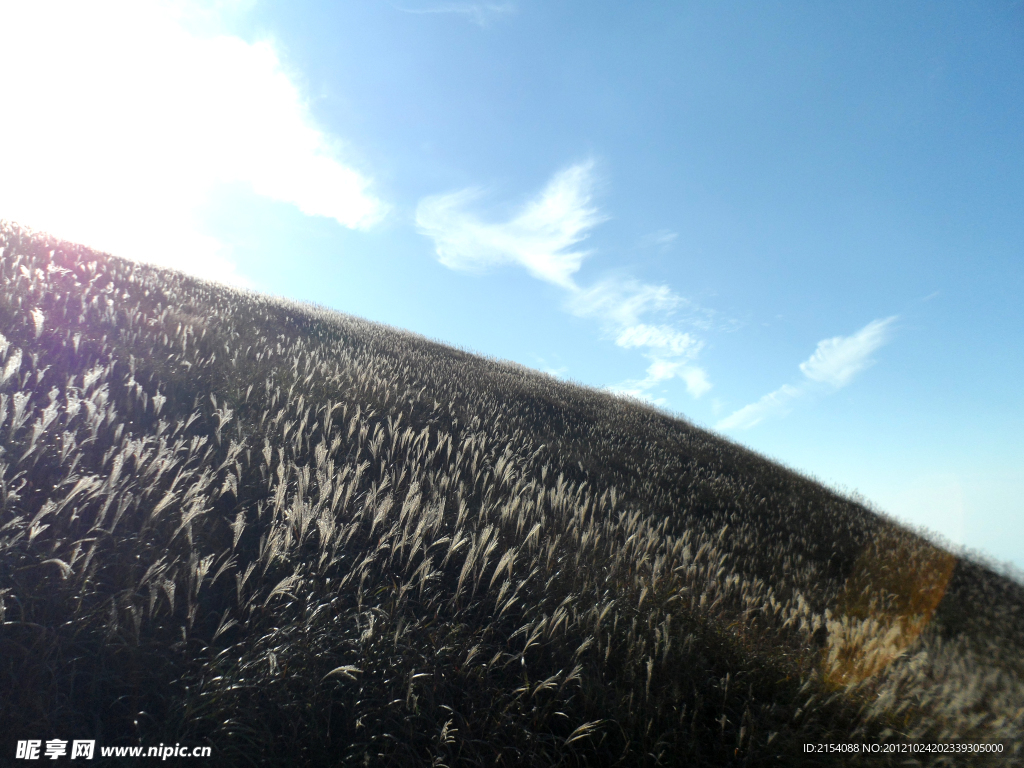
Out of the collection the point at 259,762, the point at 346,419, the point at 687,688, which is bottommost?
the point at 259,762

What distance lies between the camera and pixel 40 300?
432 cm

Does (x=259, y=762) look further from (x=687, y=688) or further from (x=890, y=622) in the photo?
(x=890, y=622)

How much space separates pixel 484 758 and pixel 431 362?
8.52m

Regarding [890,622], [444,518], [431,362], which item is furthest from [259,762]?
[431,362]

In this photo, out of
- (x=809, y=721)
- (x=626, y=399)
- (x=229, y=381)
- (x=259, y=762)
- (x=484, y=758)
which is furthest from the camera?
(x=626, y=399)

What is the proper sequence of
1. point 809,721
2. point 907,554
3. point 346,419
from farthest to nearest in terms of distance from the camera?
point 907,554 → point 346,419 → point 809,721

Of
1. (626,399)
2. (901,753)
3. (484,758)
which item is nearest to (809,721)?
(901,753)

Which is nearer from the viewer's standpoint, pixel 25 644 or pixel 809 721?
pixel 25 644

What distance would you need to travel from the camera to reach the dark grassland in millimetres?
1722

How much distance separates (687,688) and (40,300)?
19.5ft

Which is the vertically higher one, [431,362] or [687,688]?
[431,362]

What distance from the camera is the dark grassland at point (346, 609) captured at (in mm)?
1722

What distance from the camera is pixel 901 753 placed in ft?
7.77

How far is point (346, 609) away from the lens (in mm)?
2215
